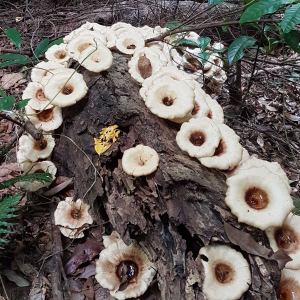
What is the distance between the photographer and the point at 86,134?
335cm

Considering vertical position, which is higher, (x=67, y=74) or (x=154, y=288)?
(x=67, y=74)

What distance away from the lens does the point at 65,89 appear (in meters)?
3.48

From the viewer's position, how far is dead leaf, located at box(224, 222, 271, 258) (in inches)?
88.4

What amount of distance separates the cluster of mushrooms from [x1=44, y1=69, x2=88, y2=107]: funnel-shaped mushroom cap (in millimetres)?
13

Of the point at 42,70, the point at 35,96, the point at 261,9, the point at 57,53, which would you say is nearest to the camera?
the point at 261,9

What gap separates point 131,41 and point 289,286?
4069 mm

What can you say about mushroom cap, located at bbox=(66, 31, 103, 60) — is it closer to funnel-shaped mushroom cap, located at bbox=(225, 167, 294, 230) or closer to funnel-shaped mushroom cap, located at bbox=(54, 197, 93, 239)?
funnel-shaped mushroom cap, located at bbox=(54, 197, 93, 239)

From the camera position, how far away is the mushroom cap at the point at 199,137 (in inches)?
107

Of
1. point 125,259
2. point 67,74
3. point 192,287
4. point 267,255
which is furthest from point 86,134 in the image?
point 267,255

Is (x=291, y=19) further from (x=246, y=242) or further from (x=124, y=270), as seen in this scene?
(x=124, y=270)

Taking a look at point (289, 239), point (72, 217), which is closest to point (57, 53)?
point (72, 217)

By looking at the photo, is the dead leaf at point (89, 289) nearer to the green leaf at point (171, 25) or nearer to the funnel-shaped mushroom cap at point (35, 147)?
the funnel-shaped mushroom cap at point (35, 147)

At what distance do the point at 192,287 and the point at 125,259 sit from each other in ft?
3.27

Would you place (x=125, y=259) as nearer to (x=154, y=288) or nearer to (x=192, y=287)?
(x=154, y=288)
